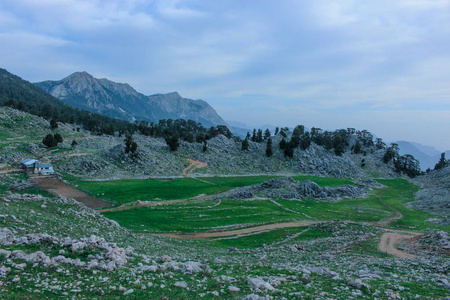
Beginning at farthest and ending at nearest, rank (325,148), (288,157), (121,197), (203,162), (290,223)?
(325,148) < (288,157) < (203,162) < (121,197) < (290,223)

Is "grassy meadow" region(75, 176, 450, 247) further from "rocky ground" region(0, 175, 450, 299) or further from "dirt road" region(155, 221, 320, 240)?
"rocky ground" region(0, 175, 450, 299)

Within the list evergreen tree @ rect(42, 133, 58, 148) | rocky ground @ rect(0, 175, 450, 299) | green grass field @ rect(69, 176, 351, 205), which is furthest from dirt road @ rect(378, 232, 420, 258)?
evergreen tree @ rect(42, 133, 58, 148)

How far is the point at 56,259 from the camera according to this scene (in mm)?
13398

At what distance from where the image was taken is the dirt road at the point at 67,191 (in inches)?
2246

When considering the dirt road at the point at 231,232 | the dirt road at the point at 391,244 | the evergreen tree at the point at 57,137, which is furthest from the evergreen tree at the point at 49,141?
the dirt road at the point at 391,244

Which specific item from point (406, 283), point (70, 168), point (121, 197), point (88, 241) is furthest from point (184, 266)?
point (70, 168)

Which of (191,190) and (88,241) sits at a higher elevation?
(88,241)

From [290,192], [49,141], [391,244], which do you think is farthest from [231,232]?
[49,141]

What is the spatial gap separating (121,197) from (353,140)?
580 feet

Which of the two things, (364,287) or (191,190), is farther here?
(191,190)

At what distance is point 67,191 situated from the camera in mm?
62625

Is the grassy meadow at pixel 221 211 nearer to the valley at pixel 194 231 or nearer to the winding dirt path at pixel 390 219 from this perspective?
the valley at pixel 194 231

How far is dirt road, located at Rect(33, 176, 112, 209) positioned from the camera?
57.0 metres

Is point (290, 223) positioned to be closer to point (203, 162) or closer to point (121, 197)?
point (121, 197)
